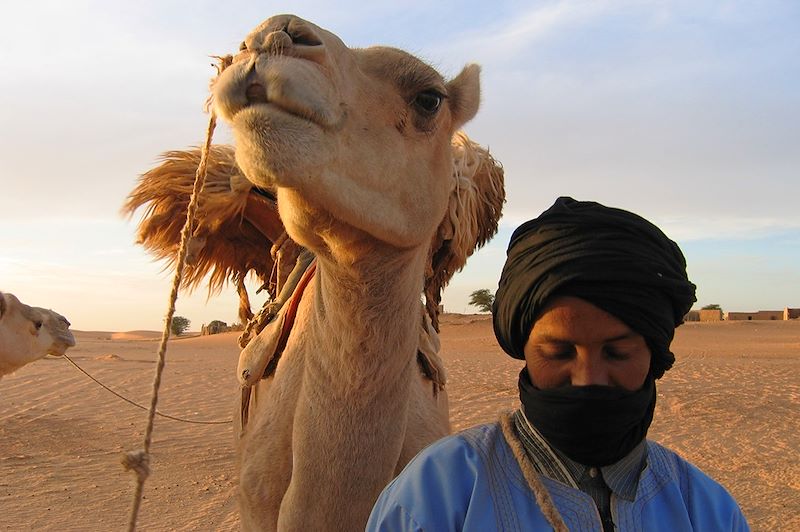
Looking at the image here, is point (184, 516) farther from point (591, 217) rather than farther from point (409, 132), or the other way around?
point (591, 217)

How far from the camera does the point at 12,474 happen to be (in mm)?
8195

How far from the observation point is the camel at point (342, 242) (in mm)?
1781

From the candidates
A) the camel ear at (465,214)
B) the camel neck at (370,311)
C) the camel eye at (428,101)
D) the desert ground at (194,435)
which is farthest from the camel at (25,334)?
the camel eye at (428,101)

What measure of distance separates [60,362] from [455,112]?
66.4 ft

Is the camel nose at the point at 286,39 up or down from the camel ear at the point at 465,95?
down

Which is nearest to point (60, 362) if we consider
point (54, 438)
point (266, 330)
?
point (54, 438)

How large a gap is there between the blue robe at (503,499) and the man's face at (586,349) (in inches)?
7.7

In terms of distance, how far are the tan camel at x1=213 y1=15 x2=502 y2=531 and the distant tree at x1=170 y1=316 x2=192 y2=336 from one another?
5013 centimetres

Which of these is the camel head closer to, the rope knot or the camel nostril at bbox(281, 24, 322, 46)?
the camel nostril at bbox(281, 24, 322, 46)

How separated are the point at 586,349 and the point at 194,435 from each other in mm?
9880

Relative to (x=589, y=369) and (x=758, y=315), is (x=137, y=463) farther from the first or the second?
(x=758, y=315)

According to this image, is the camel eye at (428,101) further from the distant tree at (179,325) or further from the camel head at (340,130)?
the distant tree at (179,325)

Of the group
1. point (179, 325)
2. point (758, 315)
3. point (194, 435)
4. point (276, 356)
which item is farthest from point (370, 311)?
point (179, 325)

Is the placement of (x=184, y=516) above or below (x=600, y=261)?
below
